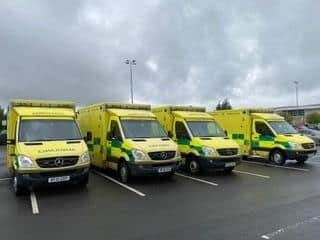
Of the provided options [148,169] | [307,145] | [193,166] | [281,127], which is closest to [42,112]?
[148,169]

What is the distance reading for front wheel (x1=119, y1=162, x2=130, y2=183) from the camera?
1219 centimetres

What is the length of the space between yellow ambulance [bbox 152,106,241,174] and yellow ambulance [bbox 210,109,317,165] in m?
3.28

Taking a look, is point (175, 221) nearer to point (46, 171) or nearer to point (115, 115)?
point (46, 171)

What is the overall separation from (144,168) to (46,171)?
3.00m

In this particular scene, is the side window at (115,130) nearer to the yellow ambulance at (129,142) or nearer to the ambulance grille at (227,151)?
the yellow ambulance at (129,142)

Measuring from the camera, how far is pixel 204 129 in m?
15.3

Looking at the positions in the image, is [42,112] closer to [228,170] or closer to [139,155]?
[139,155]

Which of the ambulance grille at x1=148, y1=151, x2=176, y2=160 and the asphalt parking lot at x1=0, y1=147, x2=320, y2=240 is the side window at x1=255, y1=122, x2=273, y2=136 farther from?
the ambulance grille at x1=148, y1=151, x2=176, y2=160

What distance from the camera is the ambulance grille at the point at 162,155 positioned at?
11969mm

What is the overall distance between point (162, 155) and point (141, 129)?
147 cm

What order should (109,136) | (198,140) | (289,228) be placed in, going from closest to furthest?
1. (289,228)
2. (109,136)
3. (198,140)

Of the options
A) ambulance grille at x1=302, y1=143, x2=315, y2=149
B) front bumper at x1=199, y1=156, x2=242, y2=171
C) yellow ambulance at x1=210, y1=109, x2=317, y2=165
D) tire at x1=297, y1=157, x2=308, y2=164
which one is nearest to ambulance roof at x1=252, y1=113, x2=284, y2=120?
yellow ambulance at x1=210, y1=109, x2=317, y2=165

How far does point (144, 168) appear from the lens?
11797 mm

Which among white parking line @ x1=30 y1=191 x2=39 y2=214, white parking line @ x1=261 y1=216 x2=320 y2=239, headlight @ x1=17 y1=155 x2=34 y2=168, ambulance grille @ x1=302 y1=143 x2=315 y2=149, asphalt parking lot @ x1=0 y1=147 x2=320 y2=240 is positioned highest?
headlight @ x1=17 y1=155 x2=34 y2=168
